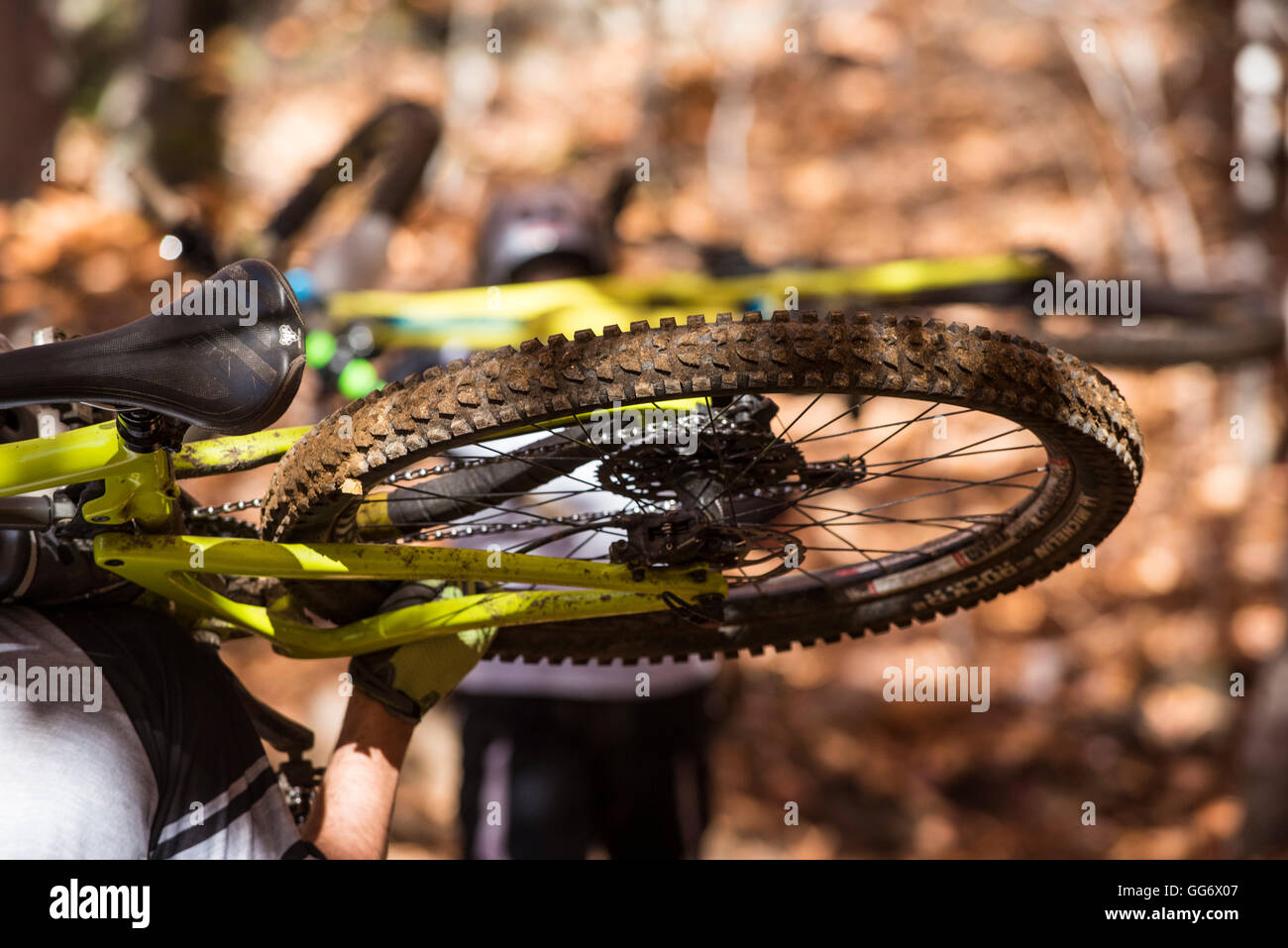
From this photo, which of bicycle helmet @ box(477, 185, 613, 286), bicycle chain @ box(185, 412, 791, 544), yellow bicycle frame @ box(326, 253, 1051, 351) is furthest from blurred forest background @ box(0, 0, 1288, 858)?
bicycle chain @ box(185, 412, 791, 544)

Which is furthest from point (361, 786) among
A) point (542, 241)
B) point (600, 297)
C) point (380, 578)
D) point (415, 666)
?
point (542, 241)

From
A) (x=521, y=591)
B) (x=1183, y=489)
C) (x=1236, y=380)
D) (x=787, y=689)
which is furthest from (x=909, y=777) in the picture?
(x=521, y=591)

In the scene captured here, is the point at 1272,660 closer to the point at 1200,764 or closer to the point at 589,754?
the point at 1200,764

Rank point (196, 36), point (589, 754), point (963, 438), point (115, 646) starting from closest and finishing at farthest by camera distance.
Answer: point (115, 646) < point (589, 754) < point (963, 438) < point (196, 36)

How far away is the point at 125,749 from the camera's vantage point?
145 cm

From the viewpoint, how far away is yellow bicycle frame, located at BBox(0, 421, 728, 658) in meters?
1.51

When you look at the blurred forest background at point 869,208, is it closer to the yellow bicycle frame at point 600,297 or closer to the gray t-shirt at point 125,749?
the yellow bicycle frame at point 600,297

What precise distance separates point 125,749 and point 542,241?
2712 millimetres

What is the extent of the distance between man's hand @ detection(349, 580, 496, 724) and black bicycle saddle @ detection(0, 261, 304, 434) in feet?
1.95

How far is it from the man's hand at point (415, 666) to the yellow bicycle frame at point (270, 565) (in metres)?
0.05

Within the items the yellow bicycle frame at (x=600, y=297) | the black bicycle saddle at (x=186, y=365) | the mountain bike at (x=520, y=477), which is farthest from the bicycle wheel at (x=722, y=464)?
the yellow bicycle frame at (x=600, y=297)

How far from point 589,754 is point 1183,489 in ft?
10.9

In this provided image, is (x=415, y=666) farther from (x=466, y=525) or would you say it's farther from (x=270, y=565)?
(x=270, y=565)

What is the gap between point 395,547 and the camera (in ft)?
5.46
